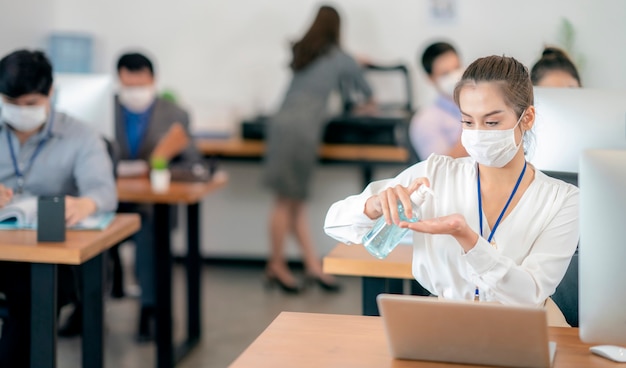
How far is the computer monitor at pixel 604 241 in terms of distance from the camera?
148cm

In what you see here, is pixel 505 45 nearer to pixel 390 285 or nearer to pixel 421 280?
pixel 390 285

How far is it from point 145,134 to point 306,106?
3.10ft

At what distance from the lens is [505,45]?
516cm

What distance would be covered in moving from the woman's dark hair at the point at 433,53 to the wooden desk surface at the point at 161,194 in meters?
1.13

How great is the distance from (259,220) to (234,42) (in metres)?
1.09

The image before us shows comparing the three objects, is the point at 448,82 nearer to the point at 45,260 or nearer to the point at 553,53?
the point at 553,53

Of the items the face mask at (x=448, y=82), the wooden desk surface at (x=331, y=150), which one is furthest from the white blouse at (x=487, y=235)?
the wooden desk surface at (x=331, y=150)

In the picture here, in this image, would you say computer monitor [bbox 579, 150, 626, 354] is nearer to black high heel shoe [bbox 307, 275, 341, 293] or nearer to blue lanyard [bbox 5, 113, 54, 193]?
blue lanyard [bbox 5, 113, 54, 193]

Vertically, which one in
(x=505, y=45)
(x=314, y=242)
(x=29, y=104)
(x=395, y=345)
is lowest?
(x=314, y=242)

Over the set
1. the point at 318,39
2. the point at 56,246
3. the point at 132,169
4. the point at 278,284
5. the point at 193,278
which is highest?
the point at 318,39

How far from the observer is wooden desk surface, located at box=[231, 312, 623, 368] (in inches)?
61.8

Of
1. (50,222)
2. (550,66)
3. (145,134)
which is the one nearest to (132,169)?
(145,134)

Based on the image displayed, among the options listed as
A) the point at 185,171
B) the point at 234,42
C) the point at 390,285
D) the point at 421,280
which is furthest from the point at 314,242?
the point at 421,280

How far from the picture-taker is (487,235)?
1943mm
